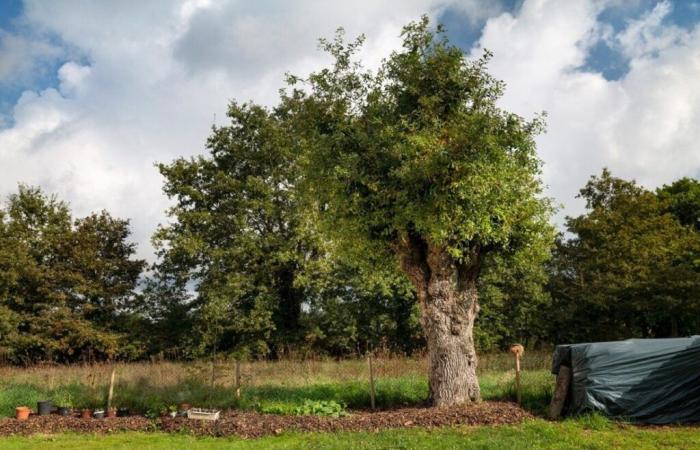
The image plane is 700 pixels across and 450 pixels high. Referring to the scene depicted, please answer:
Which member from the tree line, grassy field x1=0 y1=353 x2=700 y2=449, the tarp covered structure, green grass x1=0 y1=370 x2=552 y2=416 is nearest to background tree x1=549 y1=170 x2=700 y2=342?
the tree line

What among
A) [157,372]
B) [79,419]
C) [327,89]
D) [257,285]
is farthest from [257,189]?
[79,419]

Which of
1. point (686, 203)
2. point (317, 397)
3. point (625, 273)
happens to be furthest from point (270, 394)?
point (686, 203)

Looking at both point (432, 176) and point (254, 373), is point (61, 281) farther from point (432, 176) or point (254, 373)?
point (432, 176)

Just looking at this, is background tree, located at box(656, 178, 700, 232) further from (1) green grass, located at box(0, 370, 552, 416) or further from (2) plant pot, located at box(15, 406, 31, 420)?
(2) plant pot, located at box(15, 406, 31, 420)

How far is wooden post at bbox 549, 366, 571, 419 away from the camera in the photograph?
12.9m

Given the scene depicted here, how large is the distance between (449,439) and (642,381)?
5.29 m

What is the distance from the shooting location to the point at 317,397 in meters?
15.3

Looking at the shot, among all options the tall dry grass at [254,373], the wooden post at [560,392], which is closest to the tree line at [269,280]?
the tall dry grass at [254,373]

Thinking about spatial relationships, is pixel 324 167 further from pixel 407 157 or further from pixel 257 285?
pixel 257 285

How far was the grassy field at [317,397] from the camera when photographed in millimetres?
10352

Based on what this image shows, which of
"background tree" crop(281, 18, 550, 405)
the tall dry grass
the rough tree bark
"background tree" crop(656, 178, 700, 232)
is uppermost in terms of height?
"background tree" crop(656, 178, 700, 232)

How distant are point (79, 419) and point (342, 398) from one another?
6722 millimetres

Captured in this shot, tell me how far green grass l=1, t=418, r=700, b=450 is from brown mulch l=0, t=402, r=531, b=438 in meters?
0.43

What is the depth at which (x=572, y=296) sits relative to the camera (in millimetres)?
30766
